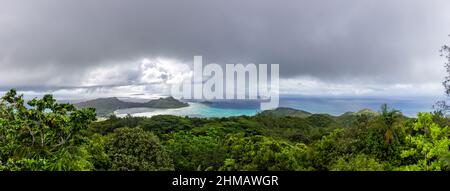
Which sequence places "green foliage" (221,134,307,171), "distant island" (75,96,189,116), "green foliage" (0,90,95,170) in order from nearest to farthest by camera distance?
"green foliage" (221,134,307,171)
"green foliage" (0,90,95,170)
"distant island" (75,96,189,116)

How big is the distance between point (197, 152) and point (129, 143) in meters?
6.24

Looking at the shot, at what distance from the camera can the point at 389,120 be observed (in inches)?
398

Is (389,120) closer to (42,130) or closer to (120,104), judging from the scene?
(42,130)

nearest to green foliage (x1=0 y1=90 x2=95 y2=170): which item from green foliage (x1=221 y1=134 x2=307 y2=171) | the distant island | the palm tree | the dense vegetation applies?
the dense vegetation

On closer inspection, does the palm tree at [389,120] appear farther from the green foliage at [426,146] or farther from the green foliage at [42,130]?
the green foliage at [42,130]

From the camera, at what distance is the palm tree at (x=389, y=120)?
9977 millimetres

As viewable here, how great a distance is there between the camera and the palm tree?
9.98 m

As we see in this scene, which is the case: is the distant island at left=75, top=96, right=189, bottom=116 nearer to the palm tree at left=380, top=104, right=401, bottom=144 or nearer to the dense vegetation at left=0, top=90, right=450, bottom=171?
the dense vegetation at left=0, top=90, right=450, bottom=171

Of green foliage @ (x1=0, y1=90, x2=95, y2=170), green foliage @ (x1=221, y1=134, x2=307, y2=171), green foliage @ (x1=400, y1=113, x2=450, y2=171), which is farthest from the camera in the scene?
green foliage @ (x1=0, y1=90, x2=95, y2=170)

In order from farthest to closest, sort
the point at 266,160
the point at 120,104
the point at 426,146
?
the point at 120,104, the point at 266,160, the point at 426,146

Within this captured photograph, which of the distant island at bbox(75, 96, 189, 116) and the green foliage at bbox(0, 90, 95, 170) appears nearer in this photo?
the green foliage at bbox(0, 90, 95, 170)

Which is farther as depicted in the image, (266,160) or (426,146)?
(266,160)

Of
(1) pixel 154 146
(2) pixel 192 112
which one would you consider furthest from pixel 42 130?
(2) pixel 192 112
